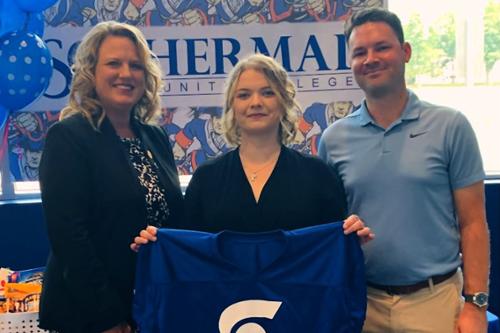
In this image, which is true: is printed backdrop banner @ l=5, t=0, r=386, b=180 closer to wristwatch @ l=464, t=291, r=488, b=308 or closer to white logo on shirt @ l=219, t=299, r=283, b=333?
wristwatch @ l=464, t=291, r=488, b=308

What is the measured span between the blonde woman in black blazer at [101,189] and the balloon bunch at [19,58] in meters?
0.71

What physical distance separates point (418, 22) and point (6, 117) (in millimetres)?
2379

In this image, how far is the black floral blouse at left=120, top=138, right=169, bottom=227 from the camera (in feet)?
6.09

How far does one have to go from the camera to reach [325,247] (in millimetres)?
1639

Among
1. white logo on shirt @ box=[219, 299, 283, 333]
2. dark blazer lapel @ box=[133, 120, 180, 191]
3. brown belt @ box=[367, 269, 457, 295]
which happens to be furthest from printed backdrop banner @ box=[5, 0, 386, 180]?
white logo on shirt @ box=[219, 299, 283, 333]

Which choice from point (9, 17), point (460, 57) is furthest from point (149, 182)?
point (460, 57)

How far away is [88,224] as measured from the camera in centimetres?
177

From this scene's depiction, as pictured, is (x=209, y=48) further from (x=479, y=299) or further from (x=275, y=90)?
(x=479, y=299)

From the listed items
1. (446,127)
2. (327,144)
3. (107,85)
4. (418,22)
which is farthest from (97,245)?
(418,22)

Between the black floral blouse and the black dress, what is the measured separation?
94 mm

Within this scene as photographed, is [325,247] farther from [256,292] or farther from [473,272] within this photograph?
[473,272]

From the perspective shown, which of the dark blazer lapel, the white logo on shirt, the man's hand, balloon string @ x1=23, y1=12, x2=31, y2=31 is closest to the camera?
the white logo on shirt

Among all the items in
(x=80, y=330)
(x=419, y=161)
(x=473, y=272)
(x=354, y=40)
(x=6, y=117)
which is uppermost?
(x=354, y=40)

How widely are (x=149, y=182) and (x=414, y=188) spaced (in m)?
0.84
